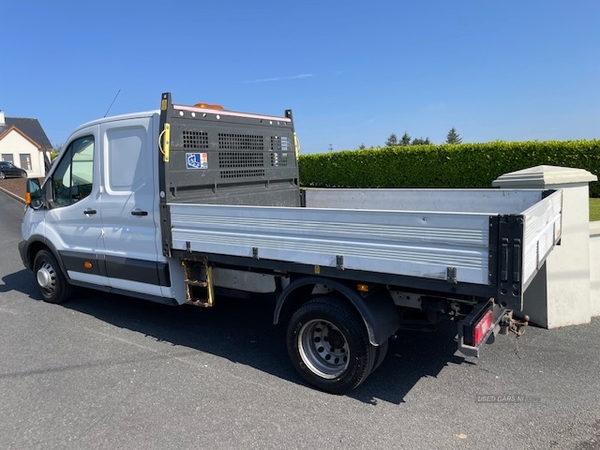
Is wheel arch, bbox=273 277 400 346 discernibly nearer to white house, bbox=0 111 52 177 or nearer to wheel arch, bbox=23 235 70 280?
wheel arch, bbox=23 235 70 280

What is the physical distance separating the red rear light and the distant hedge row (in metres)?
13.1

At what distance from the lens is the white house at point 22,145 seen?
53.6m

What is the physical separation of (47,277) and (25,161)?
57944 millimetres

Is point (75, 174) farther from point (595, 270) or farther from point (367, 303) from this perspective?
point (595, 270)

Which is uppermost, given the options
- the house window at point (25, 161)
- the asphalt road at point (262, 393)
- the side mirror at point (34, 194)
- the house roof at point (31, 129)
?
the house roof at point (31, 129)

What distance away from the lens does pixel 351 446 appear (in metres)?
3.07

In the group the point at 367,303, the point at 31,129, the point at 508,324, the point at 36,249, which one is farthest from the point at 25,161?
the point at 508,324

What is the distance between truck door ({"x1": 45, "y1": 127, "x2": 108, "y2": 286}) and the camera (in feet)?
17.6

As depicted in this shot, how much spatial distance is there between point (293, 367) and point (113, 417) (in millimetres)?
1536

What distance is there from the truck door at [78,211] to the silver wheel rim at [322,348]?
2742 millimetres

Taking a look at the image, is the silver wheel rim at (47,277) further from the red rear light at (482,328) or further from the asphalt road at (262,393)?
the red rear light at (482,328)

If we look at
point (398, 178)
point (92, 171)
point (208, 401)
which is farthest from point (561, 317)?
point (398, 178)

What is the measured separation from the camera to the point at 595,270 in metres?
5.32

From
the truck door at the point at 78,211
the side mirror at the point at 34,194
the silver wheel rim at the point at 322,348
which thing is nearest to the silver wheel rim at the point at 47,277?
the truck door at the point at 78,211
